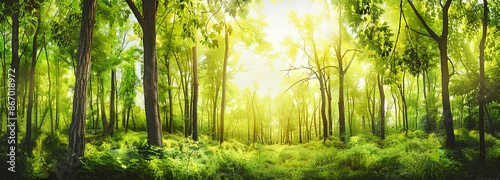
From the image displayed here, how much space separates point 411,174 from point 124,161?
5.17 m

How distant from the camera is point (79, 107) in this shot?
6.23m

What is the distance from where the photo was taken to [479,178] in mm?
6199

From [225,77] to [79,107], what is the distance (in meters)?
7.70

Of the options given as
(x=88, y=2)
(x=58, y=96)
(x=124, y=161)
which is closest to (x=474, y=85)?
(x=124, y=161)

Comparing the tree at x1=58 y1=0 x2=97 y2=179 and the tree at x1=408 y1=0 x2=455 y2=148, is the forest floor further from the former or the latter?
the tree at x1=408 y1=0 x2=455 y2=148

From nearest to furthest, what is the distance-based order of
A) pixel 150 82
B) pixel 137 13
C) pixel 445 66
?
pixel 150 82 < pixel 137 13 < pixel 445 66

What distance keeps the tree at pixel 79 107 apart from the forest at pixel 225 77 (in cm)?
2

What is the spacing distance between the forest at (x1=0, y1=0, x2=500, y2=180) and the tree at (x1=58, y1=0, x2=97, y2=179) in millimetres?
18

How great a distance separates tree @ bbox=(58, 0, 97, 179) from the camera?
242 inches

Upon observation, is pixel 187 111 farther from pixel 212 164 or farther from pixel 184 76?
pixel 212 164

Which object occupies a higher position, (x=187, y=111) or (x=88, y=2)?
(x=88, y=2)

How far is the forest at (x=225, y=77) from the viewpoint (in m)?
6.12

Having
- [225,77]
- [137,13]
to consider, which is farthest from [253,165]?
[225,77]

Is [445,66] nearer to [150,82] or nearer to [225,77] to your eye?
[150,82]
